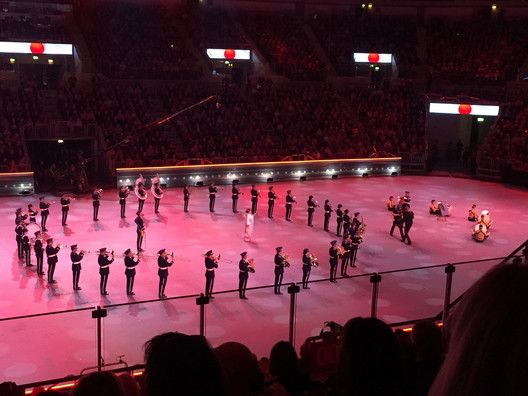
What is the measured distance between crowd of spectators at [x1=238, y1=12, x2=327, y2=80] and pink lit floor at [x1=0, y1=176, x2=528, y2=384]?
35.9 ft

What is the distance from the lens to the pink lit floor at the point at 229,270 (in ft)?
36.1

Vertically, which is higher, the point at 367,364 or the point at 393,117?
the point at 393,117

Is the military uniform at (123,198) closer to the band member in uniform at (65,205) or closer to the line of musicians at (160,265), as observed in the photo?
the band member in uniform at (65,205)

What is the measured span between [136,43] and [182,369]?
39313 millimetres

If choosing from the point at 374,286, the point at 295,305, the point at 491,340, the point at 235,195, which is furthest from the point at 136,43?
the point at 491,340

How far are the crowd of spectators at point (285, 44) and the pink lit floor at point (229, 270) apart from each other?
10.9 meters

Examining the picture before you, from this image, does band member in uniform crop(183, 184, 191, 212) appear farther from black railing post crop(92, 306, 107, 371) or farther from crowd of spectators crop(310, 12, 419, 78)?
crowd of spectators crop(310, 12, 419, 78)

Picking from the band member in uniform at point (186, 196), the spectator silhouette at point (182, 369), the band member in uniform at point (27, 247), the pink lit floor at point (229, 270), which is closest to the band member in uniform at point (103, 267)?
the pink lit floor at point (229, 270)

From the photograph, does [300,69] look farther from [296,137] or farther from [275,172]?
[275,172]

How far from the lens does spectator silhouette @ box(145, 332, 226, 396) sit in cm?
202

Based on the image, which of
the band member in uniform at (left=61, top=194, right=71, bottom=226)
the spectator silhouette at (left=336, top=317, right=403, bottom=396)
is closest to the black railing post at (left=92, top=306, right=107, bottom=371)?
the spectator silhouette at (left=336, top=317, right=403, bottom=396)

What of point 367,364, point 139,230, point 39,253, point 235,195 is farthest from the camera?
point 235,195

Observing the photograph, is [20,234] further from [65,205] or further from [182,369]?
[182,369]

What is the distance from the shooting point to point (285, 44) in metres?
43.5
